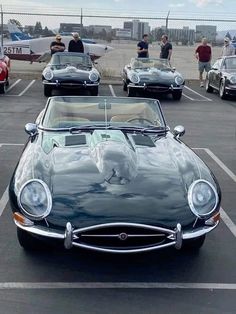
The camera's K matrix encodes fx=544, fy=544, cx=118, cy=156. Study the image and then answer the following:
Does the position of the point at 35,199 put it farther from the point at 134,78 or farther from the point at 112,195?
the point at 134,78

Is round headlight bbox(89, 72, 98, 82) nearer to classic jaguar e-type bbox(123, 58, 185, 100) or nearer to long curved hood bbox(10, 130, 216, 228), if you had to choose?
classic jaguar e-type bbox(123, 58, 185, 100)

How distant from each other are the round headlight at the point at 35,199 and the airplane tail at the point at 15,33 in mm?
25891

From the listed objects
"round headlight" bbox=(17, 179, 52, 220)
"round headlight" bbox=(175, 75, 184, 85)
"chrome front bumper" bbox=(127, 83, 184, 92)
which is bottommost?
"chrome front bumper" bbox=(127, 83, 184, 92)

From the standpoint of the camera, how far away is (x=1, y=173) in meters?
7.34

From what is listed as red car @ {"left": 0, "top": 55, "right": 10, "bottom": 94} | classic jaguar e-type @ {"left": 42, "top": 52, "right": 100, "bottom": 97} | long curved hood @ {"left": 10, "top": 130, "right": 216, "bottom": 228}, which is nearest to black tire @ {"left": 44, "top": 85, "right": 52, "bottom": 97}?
classic jaguar e-type @ {"left": 42, "top": 52, "right": 100, "bottom": 97}

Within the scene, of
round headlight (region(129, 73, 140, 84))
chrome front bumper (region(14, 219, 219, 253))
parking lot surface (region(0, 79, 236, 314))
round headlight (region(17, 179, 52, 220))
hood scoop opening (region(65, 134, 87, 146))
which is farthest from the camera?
round headlight (region(129, 73, 140, 84))

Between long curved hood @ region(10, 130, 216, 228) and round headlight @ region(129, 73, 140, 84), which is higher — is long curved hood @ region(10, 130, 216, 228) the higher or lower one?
the higher one

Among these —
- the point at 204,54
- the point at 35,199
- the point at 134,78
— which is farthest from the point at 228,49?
the point at 35,199

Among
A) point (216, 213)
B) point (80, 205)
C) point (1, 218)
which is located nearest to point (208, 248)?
point (216, 213)

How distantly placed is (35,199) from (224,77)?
13.3m

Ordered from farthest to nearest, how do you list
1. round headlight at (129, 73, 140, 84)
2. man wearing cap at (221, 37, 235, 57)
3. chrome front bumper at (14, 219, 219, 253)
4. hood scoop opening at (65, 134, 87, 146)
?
man wearing cap at (221, 37, 235, 57) → round headlight at (129, 73, 140, 84) → hood scoop opening at (65, 134, 87, 146) → chrome front bumper at (14, 219, 219, 253)

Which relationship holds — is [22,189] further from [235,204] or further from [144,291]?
[235,204]

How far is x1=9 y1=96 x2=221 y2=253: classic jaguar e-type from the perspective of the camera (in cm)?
407

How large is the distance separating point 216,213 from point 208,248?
24.5 inches
